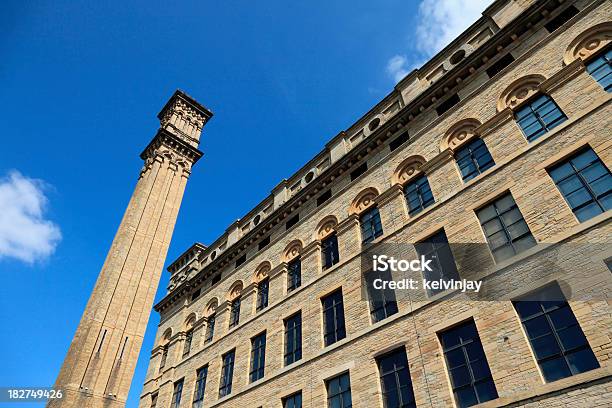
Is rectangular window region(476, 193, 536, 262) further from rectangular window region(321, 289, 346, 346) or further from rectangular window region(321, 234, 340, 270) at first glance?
rectangular window region(321, 234, 340, 270)

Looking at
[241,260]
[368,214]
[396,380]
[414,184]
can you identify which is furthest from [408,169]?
[241,260]

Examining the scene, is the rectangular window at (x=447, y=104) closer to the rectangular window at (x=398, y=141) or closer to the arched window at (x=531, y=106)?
the rectangular window at (x=398, y=141)

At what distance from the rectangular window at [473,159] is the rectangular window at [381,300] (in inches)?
178

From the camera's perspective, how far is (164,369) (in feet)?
77.5

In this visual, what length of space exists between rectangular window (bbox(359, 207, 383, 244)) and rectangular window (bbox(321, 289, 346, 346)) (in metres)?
2.41

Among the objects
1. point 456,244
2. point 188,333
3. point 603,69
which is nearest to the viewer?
point 603,69

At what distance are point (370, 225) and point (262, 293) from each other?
698 centimetres

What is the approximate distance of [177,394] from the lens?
21.6m

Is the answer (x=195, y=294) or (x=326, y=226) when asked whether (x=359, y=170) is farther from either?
(x=195, y=294)

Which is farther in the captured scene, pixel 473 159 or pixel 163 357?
pixel 163 357

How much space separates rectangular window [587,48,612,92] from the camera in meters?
12.4

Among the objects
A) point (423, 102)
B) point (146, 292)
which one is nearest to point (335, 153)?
point (423, 102)

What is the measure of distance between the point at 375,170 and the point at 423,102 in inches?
135

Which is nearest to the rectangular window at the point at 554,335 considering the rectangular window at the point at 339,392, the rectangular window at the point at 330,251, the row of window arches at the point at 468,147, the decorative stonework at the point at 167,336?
the row of window arches at the point at 468,147
